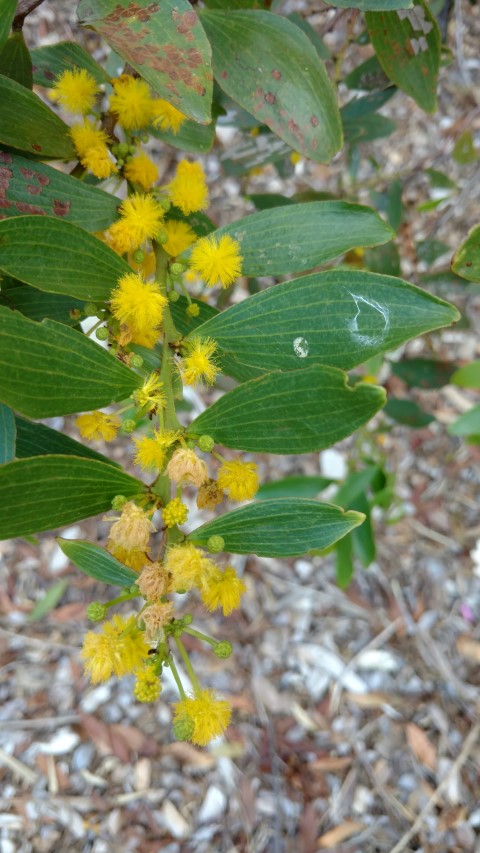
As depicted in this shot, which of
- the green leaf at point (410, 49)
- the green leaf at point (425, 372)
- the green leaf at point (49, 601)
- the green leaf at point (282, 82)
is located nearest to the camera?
Answer: the green leaf at point (282, 82)

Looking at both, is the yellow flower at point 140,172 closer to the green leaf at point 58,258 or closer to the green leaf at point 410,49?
the green leaf at point 58,258

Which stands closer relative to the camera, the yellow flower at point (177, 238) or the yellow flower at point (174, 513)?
the yellow flower at point (174, 513)

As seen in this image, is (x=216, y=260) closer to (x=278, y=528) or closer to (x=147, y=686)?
(x=278, y=528)

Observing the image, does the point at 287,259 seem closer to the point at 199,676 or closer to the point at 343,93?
the point at 343,93

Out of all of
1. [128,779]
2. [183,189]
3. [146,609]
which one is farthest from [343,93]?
[128,779]

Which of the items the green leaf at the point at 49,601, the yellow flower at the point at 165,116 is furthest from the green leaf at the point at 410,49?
the green leaf at the point at 49,601

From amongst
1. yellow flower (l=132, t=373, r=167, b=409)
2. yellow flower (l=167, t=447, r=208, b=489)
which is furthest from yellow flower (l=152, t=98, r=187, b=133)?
yellow flower (l=167, t=447, r=208, b=489)

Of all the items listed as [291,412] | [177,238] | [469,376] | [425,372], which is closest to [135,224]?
[177,238]
